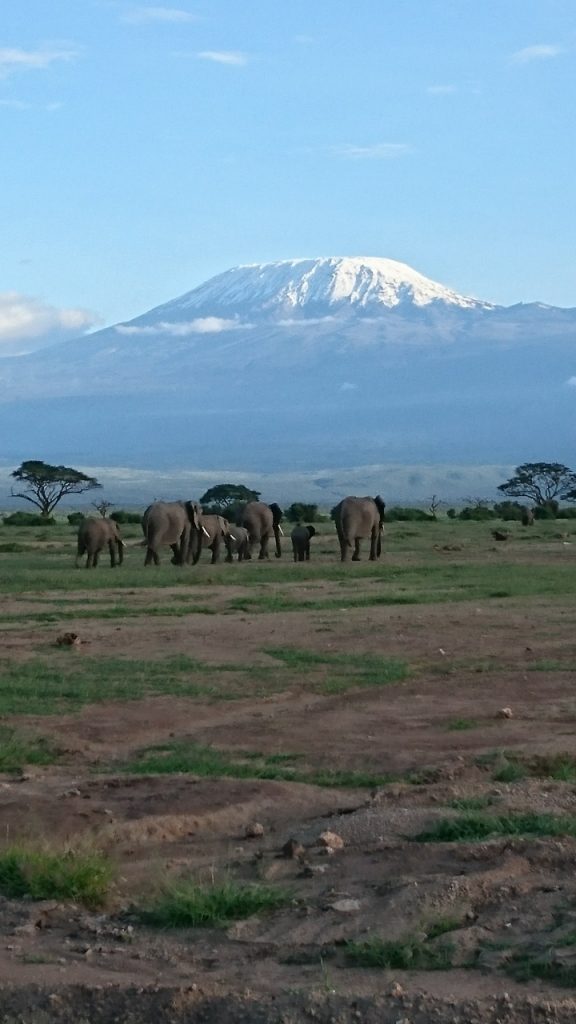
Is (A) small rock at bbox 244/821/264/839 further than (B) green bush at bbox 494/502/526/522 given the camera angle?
No

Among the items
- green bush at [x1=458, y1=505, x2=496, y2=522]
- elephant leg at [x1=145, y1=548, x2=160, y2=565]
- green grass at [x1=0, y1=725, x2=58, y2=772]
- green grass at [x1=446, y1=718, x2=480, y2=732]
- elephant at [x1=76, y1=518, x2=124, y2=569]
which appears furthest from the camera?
green bush at [x1=458, y1=505, x2=496, y2=522]

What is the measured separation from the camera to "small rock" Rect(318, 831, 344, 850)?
7.88 m

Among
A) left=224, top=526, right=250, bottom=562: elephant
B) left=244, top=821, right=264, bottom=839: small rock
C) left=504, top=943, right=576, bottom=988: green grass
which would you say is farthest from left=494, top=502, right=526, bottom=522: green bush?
left=504, top=943, right=576, bottom=988: green grass

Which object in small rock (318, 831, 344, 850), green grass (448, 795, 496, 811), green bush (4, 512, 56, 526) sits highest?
green bush (4, 512, 56, 526)

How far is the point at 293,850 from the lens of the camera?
7836 mm

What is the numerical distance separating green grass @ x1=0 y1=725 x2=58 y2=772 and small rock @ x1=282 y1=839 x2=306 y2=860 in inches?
112

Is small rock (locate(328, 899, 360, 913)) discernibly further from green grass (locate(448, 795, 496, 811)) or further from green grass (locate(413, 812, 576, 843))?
green grass (locate(448, 795, 496, 811))

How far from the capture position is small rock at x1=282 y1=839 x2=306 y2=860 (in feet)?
25.6

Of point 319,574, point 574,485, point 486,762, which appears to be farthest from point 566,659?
point 574,485

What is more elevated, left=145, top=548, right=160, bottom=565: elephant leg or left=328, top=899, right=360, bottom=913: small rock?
left=145, top=548, right=160, bottom=565: elephant leg

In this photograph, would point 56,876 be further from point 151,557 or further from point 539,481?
point 539,481

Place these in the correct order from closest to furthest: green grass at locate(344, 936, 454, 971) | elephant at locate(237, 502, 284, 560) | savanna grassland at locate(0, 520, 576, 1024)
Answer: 1. savanna grassland at locate(0, 520, 576, 1024)
2. green grass at locate(344, 936, 454, 971)
3. elephant at locate(237, 502, 284, 560)

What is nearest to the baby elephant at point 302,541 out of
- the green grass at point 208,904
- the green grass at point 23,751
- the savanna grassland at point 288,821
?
the savanna grassland at point 288,821

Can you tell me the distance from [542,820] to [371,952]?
6.80 feet
